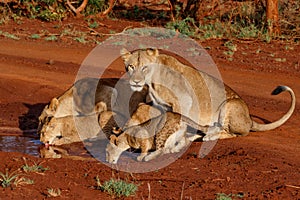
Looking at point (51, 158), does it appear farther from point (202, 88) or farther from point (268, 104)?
point (268, 104)

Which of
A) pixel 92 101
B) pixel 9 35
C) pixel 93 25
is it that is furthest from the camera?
pixel 93 25

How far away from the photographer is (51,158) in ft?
27.2

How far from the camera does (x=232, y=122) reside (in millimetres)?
9367

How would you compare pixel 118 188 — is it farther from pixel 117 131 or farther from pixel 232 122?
pixel 232 122

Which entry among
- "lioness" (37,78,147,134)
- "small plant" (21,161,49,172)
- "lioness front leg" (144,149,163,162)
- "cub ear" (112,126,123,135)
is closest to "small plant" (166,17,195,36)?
"lioness" (37,78,147,134)

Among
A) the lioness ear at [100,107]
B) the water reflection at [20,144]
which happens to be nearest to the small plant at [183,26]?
the lioness ear at [100,107]

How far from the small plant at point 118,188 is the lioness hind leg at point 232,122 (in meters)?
2.73

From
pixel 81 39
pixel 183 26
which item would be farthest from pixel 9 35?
pixel 183 26

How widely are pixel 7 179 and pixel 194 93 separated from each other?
11.9 ft

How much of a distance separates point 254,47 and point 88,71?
4.60 m

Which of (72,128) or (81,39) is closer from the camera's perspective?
(72,128)

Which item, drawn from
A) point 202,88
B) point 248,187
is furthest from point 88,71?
point 248,187

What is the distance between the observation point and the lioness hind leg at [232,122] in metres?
9.34

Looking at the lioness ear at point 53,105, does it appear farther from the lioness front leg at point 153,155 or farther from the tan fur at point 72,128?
the lioness front leg at point 153,155
